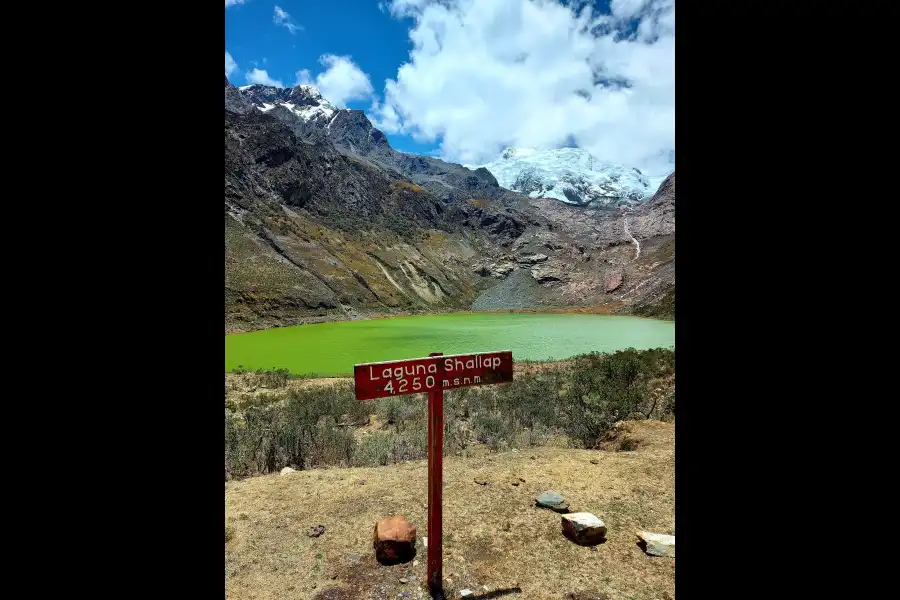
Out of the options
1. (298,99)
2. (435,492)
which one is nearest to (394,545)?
(435,492)

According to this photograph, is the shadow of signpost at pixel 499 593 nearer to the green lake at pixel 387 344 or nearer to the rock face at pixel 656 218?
the green lake at pixel 387 344

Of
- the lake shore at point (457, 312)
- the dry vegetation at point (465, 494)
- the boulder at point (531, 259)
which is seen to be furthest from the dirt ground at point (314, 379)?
the boulder at point (531, 259)

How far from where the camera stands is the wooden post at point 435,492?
3785 mm

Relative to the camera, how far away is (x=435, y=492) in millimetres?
3900

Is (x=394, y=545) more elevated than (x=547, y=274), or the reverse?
(x=547, y=274)

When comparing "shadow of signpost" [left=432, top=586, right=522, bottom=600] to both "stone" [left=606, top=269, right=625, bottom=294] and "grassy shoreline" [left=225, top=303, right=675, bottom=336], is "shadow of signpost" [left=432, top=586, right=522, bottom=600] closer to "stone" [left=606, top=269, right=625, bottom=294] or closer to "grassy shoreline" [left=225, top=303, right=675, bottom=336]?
"grassy shoreline" [left=225, top=303, right=675, bottom=336]

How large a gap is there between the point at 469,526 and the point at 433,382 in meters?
1.98

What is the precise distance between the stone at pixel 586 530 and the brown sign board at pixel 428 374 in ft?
5.38
